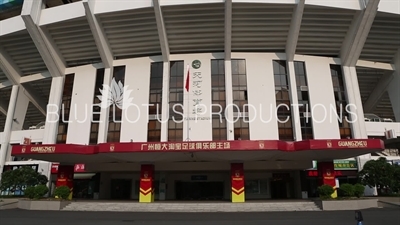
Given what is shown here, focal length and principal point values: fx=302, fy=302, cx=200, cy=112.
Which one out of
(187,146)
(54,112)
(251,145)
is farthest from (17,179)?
(251,145)

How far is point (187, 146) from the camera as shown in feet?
63.6

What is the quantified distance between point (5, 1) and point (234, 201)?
2780 centimetres

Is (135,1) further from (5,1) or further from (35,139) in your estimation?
(35,139)

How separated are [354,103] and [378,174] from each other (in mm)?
7101

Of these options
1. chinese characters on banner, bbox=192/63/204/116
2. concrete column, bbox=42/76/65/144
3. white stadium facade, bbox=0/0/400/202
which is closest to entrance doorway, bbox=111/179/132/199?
white stadium facade, bbox=0/0/400/202

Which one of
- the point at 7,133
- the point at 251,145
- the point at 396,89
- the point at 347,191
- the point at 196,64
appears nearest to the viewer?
the point at 251,145

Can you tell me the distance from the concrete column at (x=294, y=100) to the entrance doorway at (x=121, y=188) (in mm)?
16185

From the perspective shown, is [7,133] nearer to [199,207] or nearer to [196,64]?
[196,64]

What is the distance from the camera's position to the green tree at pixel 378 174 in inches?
853

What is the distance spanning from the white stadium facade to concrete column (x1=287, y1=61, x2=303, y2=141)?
0.10 meters

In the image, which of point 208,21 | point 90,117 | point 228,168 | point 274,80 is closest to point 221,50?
point 208,21

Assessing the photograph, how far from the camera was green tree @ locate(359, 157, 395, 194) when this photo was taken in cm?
2166

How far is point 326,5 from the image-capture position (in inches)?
940
